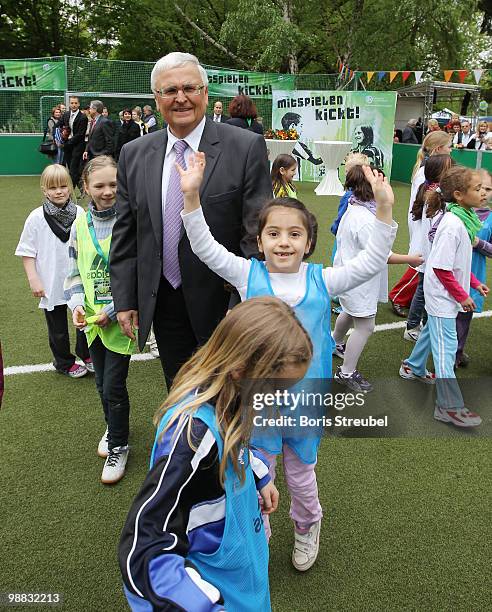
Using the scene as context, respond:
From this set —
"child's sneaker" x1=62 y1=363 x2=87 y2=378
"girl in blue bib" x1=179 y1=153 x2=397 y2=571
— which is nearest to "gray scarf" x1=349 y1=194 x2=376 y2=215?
"girl in blue bib" x1=179 y1=153 x2=397 y2=571

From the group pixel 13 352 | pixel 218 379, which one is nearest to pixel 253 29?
pixel 13 352

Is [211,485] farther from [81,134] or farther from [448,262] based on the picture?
[81,134]

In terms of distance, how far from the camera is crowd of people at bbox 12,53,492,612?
1431 millimetres

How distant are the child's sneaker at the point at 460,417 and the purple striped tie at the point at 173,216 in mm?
2093

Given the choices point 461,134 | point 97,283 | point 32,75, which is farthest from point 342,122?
point 97,283

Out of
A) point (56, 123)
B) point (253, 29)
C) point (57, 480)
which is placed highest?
point (253, 29)

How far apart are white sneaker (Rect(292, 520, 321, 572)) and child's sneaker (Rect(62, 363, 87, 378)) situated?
97.5 inches

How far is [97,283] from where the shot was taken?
3.23 m

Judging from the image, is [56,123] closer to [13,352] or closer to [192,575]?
[13,352]

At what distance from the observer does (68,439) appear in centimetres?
364

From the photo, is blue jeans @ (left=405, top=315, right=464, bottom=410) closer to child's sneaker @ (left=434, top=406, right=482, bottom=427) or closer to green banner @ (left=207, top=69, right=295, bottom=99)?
child's sneaker @ (left=434, top=406, right=482, bottom=427)

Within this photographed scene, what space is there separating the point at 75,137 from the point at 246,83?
6.17m

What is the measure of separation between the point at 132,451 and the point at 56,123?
12381mm

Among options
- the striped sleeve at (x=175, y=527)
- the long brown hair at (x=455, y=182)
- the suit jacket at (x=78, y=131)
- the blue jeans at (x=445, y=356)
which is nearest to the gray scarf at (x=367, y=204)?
the long brown hair at (x=455, y=182)
